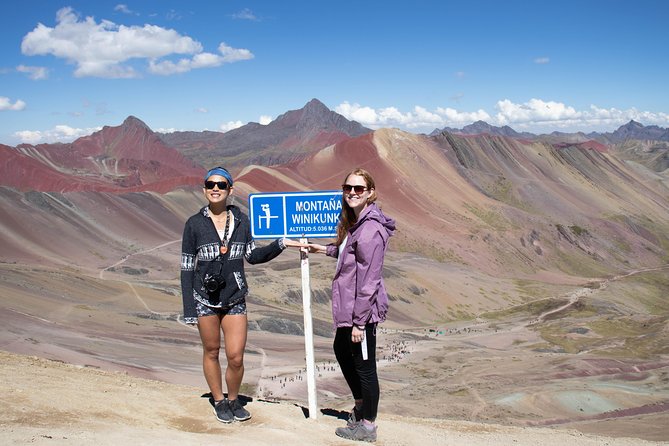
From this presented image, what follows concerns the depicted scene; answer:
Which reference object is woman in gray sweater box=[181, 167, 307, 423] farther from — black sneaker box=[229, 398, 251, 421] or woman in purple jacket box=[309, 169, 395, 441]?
woman in purple jacket box=[309, 169, 395, 441]

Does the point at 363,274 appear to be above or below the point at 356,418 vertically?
above

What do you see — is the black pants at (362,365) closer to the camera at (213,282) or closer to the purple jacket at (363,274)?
the purple jacket at (363,274)

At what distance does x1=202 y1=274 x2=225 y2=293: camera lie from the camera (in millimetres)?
6395

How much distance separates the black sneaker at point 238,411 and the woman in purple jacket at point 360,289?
96cm

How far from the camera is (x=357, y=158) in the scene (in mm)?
97375

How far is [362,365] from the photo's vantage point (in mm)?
6480

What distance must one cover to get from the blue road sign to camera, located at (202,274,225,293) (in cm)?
88

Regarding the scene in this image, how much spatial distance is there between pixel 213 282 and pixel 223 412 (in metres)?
1.44

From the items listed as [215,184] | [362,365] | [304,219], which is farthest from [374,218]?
[215,184]

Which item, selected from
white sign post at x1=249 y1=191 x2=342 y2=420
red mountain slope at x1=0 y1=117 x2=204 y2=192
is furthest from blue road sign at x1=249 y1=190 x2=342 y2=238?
red mountain slope at x1=0 y1=117 x2=204 y2=192

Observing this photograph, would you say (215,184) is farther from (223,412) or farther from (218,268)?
(223,412)

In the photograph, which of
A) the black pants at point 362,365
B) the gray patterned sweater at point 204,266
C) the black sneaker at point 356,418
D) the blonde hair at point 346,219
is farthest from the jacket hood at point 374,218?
the black sneaker at point 356,418

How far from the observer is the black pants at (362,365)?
21.1ft

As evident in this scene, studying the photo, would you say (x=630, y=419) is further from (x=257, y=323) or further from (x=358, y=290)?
(x=257, y=323)
